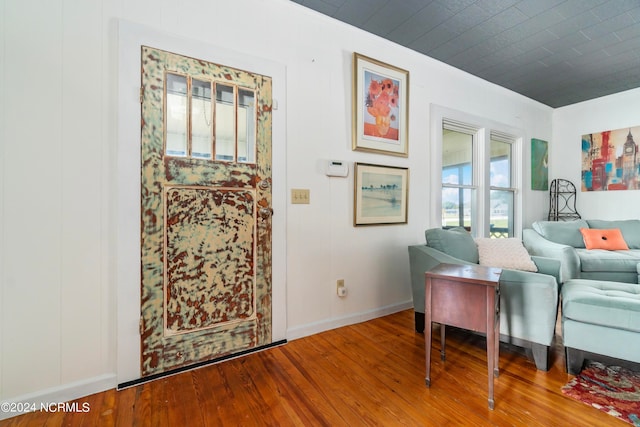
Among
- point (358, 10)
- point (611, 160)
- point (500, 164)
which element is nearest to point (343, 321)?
point (358, 10)

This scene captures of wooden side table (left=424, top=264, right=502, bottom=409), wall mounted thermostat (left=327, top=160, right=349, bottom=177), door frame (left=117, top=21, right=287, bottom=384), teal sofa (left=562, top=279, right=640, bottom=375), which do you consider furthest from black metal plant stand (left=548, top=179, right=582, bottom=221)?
door frame (left=117, top=21, right=287, bottom=384)

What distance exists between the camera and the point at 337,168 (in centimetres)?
246

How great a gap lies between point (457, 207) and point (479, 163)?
0.67 metres

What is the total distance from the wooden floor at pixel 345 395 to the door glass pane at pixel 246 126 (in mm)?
1469

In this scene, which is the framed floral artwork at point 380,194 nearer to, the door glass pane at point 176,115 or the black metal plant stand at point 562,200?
the door glass pane at point 176,115

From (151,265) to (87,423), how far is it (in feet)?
2.64

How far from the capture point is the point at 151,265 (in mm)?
1762

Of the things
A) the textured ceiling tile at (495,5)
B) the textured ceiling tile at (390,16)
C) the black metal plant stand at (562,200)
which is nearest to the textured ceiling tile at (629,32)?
the textured ceiling tile at (495,5)

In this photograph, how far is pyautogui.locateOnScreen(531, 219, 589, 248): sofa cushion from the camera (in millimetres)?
3488

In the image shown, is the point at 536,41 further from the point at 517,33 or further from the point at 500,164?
the point at 500,164

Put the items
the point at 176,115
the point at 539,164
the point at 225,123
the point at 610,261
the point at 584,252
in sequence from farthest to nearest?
the point at 539,164 < the point at 584,252 < the point at 610,261 < the point at 225,123 < the point at 176,115

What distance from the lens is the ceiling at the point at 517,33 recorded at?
2.25 m

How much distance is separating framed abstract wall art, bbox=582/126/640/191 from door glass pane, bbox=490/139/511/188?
1.25 meters

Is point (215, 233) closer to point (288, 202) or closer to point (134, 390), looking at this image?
point (288, 202)
